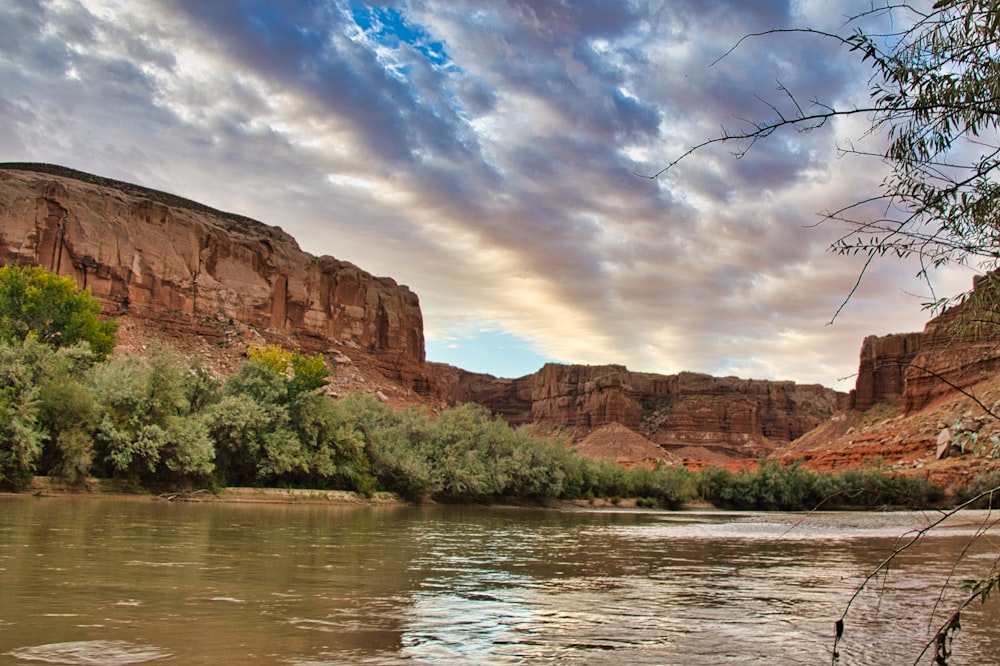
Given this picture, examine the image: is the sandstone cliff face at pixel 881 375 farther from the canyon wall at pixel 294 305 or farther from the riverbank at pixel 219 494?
the riverbank at pixel 219 494

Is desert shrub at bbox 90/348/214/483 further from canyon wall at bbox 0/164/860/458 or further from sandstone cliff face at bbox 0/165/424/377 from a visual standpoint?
sandstone cliff face at bbox 0/165/424/377

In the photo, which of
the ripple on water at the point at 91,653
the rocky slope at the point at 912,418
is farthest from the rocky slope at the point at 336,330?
the ripple on water at the point at 91,653

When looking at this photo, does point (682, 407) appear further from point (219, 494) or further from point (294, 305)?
point (219, 494)

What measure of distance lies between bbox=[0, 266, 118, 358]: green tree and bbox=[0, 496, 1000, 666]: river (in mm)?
32372

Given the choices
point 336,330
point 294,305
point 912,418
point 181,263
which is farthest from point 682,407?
point 181,263

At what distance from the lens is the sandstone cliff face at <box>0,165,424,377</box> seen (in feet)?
251

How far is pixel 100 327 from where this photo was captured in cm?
5022

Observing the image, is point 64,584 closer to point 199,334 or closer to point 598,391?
point 199,334

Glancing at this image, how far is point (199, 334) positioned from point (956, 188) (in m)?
86.2

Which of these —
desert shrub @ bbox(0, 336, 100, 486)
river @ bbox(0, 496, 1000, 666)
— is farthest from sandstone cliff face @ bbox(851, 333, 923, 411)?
desert shrub @ bbox(0, 336, 100, 486)

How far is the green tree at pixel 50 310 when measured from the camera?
45625 millimetres

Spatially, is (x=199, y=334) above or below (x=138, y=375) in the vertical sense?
above

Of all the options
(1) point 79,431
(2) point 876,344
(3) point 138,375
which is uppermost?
(2) point 876,344

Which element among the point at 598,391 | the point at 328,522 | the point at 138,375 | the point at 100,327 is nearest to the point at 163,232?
the point at 100,327
